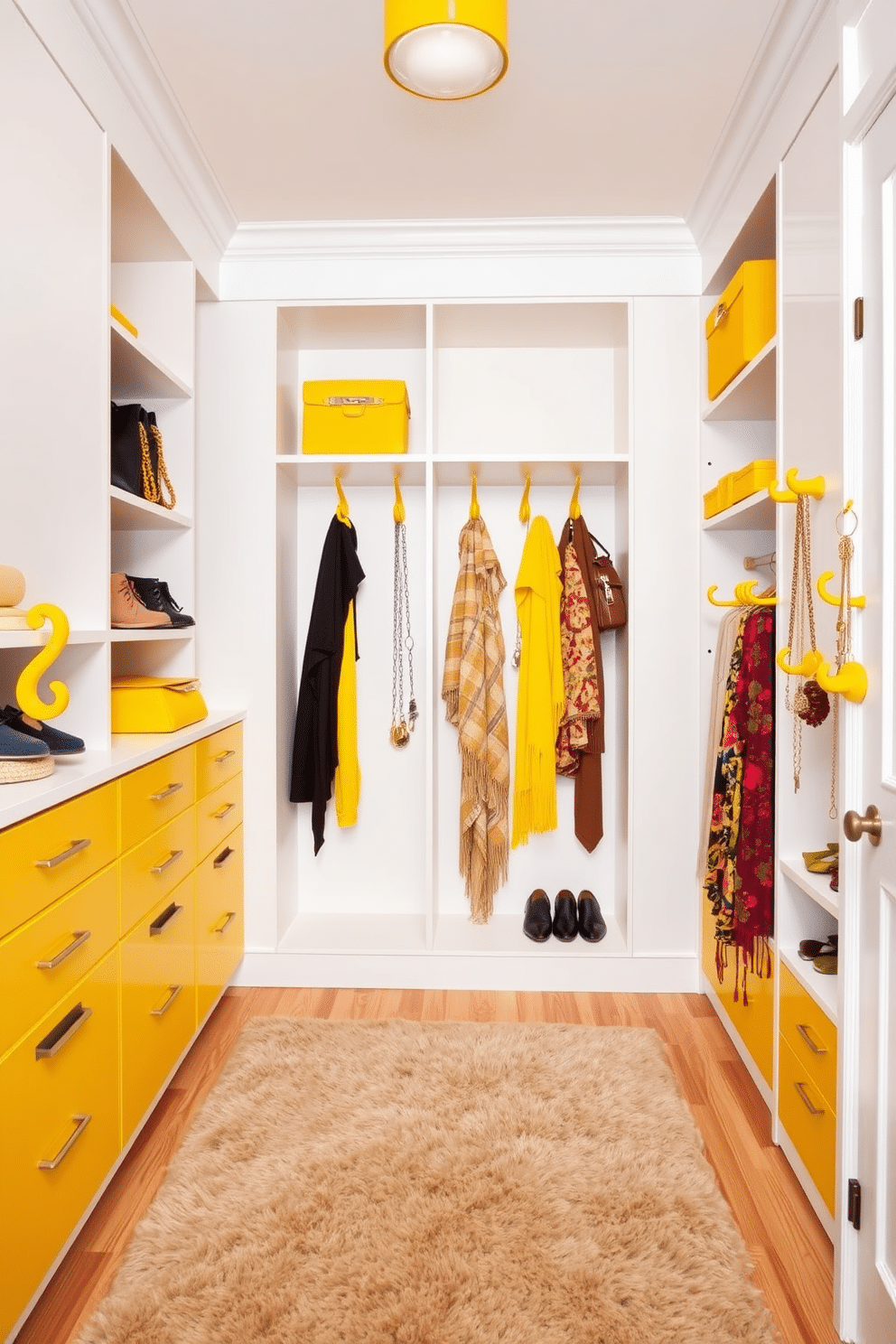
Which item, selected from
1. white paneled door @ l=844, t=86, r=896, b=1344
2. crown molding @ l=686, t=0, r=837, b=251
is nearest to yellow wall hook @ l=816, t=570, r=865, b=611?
white paneled door @ l=844, t=86, r=896, b=1344

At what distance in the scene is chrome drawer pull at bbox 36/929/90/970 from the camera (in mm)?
1367

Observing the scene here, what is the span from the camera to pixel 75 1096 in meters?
1.49

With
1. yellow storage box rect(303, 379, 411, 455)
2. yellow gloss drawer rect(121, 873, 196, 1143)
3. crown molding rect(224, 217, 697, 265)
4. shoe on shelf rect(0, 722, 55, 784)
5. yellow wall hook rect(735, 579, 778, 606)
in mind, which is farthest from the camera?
yellow storage box rect(303, 379, 411, 455)

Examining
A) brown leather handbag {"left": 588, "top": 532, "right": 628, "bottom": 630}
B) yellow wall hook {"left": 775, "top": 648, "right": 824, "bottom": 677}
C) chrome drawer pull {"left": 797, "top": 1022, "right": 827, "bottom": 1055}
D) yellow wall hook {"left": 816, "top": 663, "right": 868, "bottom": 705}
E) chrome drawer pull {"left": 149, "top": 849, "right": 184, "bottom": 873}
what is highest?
brown leather handbag {"left": 588, "top": 532, "right": 628, "bottom": 630}

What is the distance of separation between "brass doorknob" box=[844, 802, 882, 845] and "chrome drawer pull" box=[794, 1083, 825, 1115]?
652mm

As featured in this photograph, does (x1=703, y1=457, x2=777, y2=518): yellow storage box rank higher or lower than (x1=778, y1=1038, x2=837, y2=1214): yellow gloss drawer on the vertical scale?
higher

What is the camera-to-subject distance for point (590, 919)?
2926 millimetres

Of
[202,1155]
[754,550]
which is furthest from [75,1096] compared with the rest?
[754,550]

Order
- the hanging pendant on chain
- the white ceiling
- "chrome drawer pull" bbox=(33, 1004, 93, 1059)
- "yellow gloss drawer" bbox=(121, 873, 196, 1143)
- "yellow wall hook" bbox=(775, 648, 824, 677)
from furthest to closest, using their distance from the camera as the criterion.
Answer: the hanging pendant on chain < the white ceiling < "yellow gloss drawer" bbox=(121, 873, 196, 1143) < "yellow wall hook" bbox=(775, 648, 824, 677) < "chrome drawer pull" bbox=(33, 1004, 93, 1059)

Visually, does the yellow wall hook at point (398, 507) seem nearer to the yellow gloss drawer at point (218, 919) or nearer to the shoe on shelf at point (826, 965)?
the yellow gloss drawer at point (218, 919)

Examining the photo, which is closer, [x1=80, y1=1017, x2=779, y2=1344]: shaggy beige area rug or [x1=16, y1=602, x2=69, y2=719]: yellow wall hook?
[x1=80, y1=1017, x2=779, y2=1344]: shaggy beige area rug

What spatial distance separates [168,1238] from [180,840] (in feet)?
2.83

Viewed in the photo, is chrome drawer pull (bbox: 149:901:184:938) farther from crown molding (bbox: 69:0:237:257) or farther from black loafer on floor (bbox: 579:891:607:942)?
crown molding (bbox: 69:0:237:257)

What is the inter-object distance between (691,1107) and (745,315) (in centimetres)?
205
